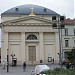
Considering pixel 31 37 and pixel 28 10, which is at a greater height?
pixel 28 10

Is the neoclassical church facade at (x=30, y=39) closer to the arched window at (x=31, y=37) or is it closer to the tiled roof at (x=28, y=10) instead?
the arched window at (x=31, y=37)

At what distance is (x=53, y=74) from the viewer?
67.9ft

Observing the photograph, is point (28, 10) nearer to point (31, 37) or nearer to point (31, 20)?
point (31, 20)

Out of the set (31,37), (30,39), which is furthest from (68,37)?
(30,39)

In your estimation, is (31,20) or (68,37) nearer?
(31,20)

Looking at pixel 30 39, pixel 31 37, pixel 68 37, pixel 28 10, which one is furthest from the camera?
pixel 28 10

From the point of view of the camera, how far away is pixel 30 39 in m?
87.0

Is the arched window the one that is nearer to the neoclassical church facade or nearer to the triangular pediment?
the neoclassical church facade

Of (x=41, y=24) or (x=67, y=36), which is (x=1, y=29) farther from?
(x=67, y=36)

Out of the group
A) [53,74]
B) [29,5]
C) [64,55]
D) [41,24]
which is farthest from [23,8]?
[53,74]

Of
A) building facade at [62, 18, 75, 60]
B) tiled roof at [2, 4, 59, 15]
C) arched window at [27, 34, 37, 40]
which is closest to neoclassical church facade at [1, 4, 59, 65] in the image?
arched window at [27, 34, 37, 40]

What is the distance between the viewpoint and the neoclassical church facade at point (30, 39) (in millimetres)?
86438

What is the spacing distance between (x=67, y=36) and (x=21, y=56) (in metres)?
13.7

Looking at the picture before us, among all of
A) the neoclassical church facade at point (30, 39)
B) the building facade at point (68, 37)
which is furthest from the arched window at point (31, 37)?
the building facade at point (68, 37)
